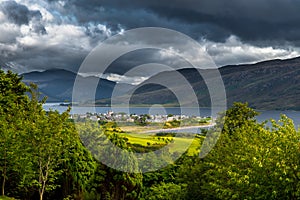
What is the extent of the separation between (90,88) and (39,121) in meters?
6.01

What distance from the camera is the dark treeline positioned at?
66.1 feet

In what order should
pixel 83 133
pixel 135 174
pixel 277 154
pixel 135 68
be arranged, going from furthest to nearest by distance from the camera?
pixel 83 133 → pixel 135 174 → pixel 135 68 → pixel 277 154

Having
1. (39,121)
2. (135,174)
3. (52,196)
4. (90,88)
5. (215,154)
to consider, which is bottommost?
(52,196)

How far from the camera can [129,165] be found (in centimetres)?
4044

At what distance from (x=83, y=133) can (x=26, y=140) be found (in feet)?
41.5

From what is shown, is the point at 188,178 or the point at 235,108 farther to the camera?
the point at 235,108

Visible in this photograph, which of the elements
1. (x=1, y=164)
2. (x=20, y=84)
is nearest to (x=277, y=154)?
(x=1, y=164)

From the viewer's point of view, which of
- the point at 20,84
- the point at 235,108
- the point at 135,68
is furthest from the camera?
the point at 20,84

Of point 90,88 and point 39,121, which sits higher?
point 90,88

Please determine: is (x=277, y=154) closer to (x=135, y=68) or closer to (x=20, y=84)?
(x=135, y=68)

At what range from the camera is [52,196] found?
1683 inches

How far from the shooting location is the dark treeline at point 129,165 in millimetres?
20141

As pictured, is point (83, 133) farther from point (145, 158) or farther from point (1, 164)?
point (1, 164)

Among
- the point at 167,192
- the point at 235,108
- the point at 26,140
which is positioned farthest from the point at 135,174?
the point at 235,108
